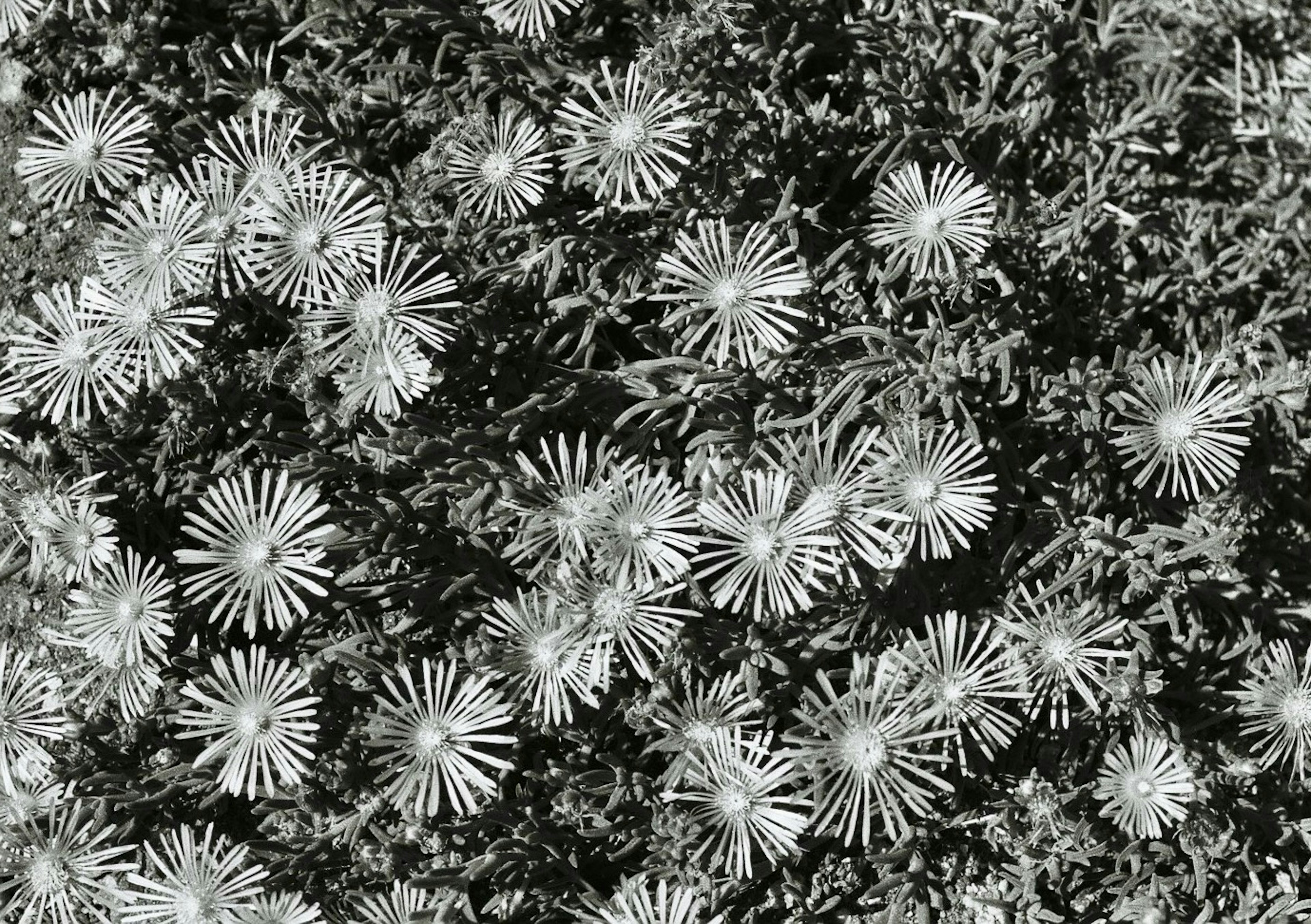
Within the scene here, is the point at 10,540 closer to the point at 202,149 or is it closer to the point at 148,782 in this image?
the point at 148,782

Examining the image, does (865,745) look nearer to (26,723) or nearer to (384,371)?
(384,371)

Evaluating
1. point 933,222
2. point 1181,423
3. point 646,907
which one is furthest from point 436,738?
point 1181,423

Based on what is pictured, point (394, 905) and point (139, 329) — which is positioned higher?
point (139, 329)

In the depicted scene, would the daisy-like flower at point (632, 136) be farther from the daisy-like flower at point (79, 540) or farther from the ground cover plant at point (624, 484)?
the daisy-like flower at point (79, 540)

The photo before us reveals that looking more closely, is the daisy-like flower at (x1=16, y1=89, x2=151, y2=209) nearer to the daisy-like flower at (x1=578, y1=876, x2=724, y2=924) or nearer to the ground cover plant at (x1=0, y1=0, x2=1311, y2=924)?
the ground cover plant at (x1=0, y1=0, x2=1311, y2=924)

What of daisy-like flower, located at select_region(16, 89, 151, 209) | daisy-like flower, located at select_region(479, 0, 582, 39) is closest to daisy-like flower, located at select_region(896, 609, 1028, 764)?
daisy-like flower, located at select_region(479, 0, 582, 39)

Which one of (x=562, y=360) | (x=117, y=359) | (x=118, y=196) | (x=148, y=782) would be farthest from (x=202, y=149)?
(x=148, y=782)

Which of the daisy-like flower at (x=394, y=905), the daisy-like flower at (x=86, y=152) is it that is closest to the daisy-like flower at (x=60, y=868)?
the daisy-like flower at (x=394, y=905)
